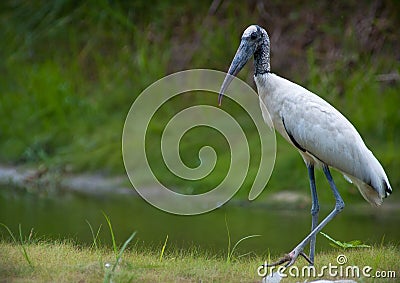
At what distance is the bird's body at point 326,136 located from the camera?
6012 mm

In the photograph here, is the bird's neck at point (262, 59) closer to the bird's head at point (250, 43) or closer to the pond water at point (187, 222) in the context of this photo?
the bird's head at point (250, 43)

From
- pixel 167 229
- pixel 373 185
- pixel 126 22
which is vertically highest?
pixel 126 22

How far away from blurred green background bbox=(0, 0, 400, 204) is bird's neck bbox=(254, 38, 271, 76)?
3.56 metres

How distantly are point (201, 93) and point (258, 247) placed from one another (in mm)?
4405

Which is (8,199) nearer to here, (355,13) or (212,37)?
(212,37)

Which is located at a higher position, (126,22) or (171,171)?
(126,22)

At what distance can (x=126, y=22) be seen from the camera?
12820 millimetres

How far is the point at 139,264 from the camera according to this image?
5246 millimetres

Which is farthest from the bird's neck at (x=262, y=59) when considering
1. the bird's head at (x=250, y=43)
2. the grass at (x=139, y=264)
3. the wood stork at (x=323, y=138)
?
the grass at (x=139, y=264)

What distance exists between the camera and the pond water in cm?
760

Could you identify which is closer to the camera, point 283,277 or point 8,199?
point 283,277

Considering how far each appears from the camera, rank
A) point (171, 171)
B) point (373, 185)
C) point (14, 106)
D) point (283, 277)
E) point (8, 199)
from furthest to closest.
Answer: point (14, 106)
point (171, 171)
point (8, 199)
point (373, 185)
point (283, 277)

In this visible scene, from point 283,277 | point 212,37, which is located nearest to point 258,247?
point 283,277

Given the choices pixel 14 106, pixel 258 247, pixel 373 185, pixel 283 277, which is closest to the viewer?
pixel 283 277
